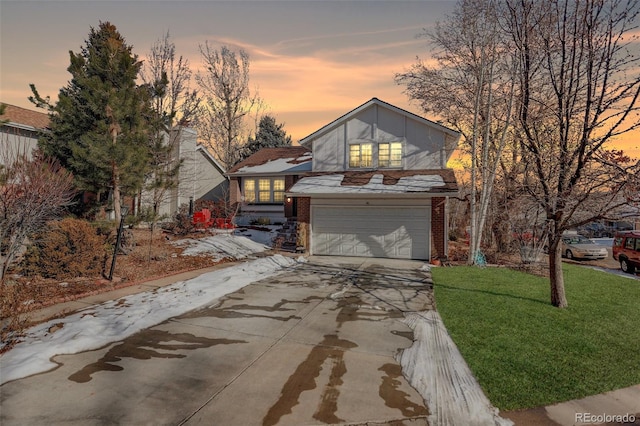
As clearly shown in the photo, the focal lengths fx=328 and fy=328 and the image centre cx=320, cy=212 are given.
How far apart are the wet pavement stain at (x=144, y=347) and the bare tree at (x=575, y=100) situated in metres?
7.28

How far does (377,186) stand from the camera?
14805 millimetres

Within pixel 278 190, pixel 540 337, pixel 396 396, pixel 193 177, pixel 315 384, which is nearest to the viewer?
pixel 396 396

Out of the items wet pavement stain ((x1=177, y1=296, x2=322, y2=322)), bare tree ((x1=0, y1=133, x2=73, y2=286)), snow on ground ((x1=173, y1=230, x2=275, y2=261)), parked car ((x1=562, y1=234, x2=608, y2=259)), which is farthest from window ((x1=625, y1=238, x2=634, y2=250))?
bare tree ((x1=0, y1=133, x2=73, y2=286))

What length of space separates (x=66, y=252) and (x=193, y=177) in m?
15.7

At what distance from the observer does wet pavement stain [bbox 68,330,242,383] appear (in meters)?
4.66

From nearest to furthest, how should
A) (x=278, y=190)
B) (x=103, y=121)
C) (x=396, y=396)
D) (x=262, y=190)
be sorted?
(x=396, y=396), (x=103, y=121), (x=278, y=190), (x=262, y=190)

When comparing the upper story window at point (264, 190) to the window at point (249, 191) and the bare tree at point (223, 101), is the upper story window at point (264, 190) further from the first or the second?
the bare tree at point (223, 101)

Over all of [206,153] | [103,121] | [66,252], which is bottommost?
[66,252]

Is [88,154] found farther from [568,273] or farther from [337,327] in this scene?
[568,273]

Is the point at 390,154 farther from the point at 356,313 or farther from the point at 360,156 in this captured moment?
the point at 356,313

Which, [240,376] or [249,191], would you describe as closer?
[240,376]

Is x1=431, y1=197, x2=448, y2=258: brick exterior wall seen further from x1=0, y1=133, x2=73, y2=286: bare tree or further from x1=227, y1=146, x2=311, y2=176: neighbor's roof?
x1=0, y1=133, x2=73, y2=286: bare tree

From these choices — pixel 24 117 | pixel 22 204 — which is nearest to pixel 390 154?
pixel 22 204

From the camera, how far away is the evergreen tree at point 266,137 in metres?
37.1
